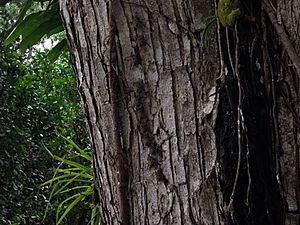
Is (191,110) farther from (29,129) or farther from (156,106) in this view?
(29,129)

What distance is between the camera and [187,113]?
0.80 meters

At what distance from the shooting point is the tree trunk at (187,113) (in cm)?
76

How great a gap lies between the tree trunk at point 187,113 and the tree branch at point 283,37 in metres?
0.01

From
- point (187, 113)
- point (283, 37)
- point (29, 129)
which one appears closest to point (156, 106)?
point (187, 113)

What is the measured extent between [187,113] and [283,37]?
7.0 inches

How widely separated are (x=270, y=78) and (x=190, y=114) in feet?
0.42

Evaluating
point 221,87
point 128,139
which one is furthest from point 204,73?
point 128,139

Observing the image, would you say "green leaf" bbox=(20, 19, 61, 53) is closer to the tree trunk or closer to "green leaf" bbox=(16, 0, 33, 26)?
"green leaf" bbox=(16, 0, 33, 26)

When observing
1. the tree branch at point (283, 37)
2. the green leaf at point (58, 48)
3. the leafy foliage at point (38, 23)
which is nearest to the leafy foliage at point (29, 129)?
the green leaf at point (58, 48)

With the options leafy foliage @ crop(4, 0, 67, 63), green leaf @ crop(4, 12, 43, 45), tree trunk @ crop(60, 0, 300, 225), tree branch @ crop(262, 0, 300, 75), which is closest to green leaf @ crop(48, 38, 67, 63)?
leafy foliage @ crop(4, 0, 67, 63)

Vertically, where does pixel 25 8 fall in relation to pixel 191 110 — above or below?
above

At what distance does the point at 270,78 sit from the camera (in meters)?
0.77

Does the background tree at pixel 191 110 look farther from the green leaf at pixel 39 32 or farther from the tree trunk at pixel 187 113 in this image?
the green leaf at pixel 39 32

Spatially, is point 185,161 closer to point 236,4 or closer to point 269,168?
point 269,168
